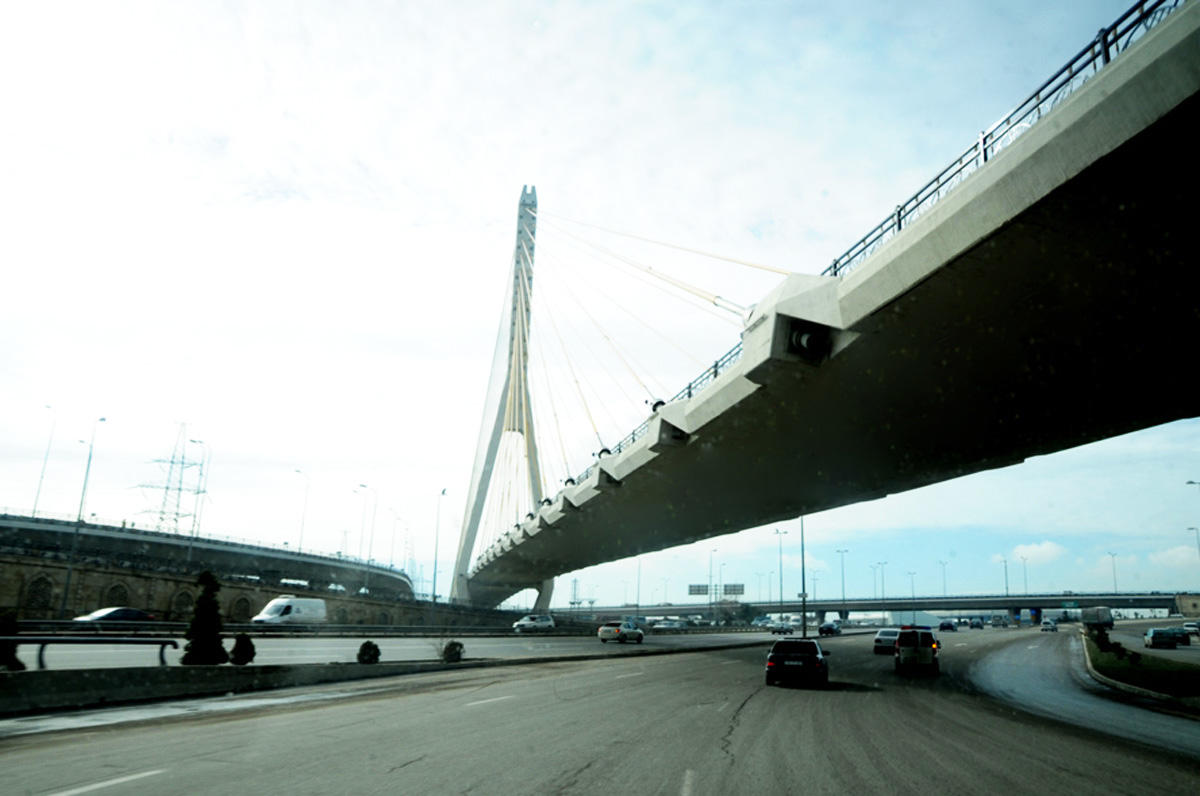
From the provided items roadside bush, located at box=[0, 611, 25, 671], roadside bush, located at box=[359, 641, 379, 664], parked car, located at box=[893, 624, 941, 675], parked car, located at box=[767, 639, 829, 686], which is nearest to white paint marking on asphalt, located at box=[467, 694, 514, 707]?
parked car, located at box=[767, 639, 829, 686]

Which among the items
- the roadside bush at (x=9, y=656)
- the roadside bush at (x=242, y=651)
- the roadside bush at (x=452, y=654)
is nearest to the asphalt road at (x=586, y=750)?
the roadside bush at (x=242, y=651)

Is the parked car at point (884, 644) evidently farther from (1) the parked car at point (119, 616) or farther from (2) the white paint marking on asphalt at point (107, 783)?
(2) the white paint marking on asphalt at point (107, 783)

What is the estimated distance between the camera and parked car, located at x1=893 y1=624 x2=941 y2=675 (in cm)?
2934

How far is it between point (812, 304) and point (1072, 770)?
11.7 m

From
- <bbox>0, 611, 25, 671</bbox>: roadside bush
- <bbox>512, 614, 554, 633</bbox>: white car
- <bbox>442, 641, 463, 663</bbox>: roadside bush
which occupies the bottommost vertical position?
<bbox>512, 614, 554, 633</bbox>: white car

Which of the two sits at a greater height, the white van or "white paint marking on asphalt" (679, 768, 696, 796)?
"white paint marking on asphalt" (679, 768, 696, 796)

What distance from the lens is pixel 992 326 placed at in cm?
1734

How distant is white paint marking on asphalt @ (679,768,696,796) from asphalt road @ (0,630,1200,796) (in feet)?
0.11

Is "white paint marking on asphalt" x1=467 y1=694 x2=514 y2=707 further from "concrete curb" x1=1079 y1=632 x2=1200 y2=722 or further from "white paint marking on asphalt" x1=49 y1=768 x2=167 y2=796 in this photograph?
"concrete curb" x1=1079 y1=632 x2=1200 y2=722

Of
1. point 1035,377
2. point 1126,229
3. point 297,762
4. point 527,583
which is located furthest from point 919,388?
point 527,583

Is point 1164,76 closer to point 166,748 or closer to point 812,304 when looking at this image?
point 812,304

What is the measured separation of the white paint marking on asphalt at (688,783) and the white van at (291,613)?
50089mm

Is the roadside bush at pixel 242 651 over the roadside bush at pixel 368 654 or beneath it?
over

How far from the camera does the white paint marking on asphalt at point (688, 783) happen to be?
8141mm
